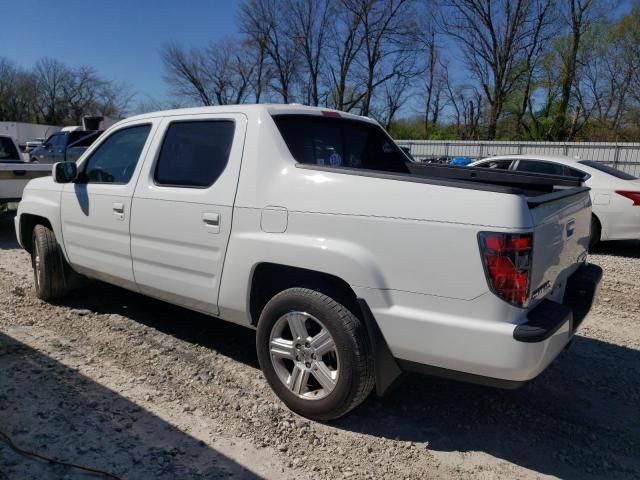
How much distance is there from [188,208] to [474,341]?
2021 mm

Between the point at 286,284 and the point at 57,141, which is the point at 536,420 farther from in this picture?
the point at 57,141

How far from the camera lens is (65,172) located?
175 inches

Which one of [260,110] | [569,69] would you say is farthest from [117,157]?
[569,69]

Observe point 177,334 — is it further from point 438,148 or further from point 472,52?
point 472,52

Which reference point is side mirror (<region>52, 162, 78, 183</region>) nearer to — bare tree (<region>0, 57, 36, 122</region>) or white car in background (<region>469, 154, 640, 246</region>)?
white car in background (<region>469, 154, 640, 246</region>)

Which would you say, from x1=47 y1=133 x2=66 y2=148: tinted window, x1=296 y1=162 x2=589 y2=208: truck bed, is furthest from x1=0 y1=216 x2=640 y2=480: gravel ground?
x1=47 y1=133 x2=66 y2=148: tinted window

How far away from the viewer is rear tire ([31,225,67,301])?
4.86m

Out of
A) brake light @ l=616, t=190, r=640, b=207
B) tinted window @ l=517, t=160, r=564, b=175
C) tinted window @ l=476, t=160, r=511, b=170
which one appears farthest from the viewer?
tinted window @ l=476, t=160, r=511, b=170

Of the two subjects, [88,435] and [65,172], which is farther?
[65,172]

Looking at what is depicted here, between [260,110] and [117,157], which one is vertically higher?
[260,110]

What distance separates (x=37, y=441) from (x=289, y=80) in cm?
4060

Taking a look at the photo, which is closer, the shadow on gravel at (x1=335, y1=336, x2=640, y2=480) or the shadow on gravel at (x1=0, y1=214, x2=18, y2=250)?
the shadow on gravel at (x1=335, y1=336, x2=640, y2=480)

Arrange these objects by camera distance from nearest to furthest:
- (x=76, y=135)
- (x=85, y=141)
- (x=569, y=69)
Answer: (x=85, y=141) < (x=76, y=135) < (x=569, y=69)

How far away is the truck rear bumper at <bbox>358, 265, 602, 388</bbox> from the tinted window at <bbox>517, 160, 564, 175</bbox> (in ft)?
21.9
